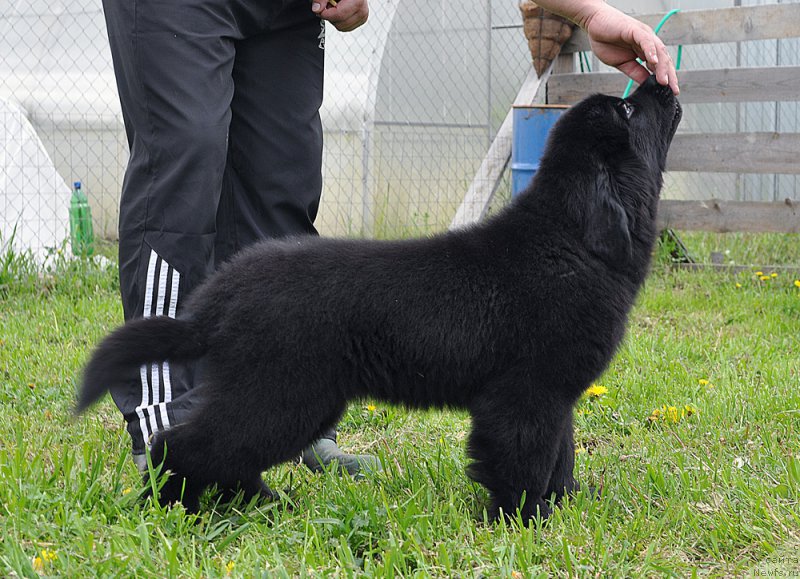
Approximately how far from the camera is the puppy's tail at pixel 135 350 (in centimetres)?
227

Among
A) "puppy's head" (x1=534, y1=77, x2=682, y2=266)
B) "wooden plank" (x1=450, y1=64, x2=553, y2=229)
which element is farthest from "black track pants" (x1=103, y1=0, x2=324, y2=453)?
"wooden plank" (x1=450, y1=64, x2=553, y2=229)

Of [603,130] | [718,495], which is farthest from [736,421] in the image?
[603,130]

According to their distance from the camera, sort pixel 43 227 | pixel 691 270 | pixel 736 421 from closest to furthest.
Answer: pixel 736 421 < pixel 691 270 < pixel 43 227

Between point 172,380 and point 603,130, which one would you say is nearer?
point 603,130

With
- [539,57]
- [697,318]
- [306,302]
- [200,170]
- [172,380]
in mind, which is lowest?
[697,318]

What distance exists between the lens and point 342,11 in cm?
289

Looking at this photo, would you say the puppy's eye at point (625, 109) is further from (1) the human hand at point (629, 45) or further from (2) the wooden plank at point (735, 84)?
(2) the wooden plank at point (735, 84)

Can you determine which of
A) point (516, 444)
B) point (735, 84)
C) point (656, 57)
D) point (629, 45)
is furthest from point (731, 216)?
point (516, 444)

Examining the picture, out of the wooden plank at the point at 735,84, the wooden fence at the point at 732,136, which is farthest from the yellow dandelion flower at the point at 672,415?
the wooden plank at the point at 735,84

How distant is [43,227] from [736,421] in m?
5.15

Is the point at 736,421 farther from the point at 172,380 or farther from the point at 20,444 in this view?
the point at 20,444

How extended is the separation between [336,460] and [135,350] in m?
0.82

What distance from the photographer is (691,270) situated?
612 centimetres

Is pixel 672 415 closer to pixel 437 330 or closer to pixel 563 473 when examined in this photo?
pixel 563 473
